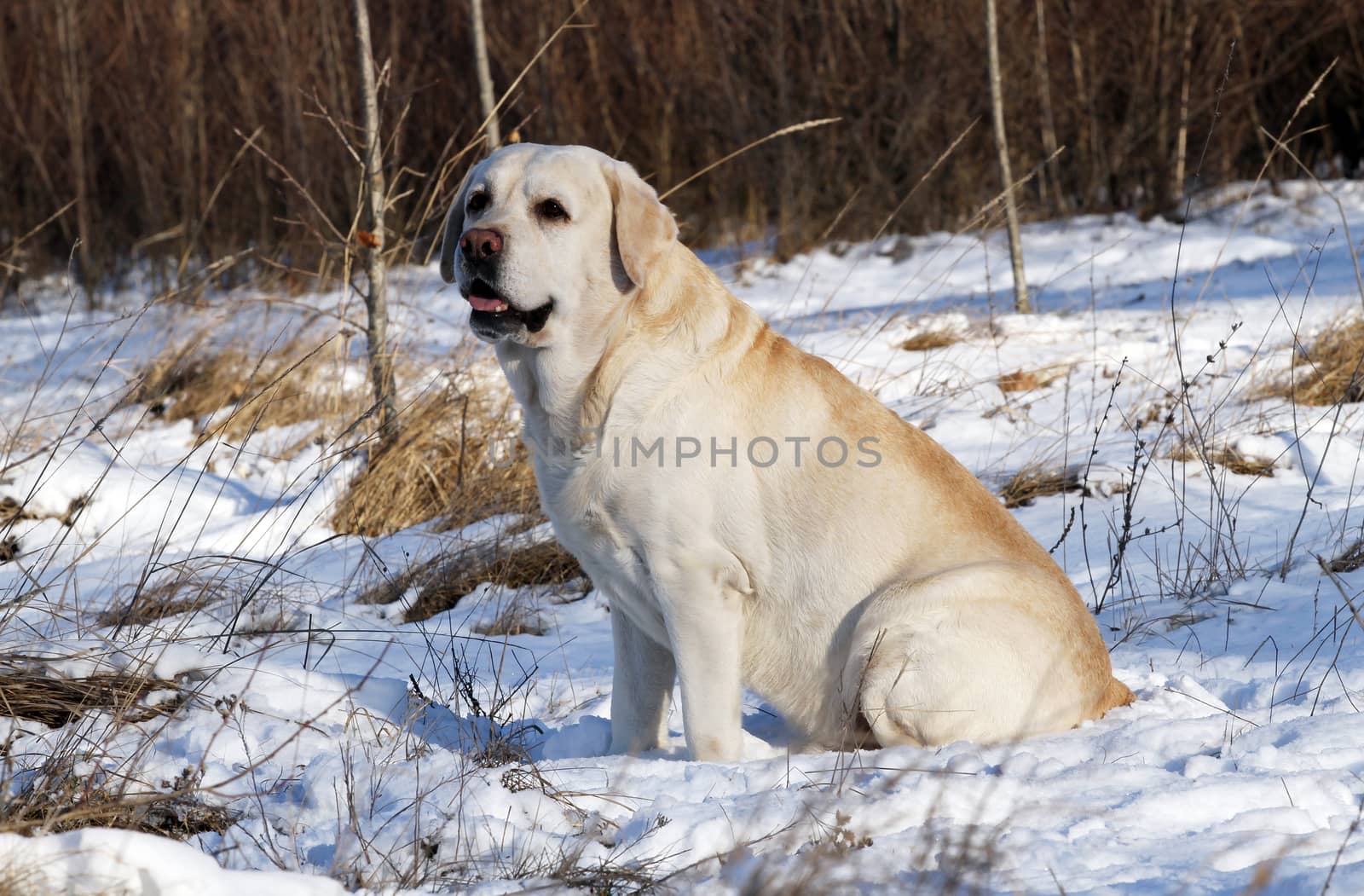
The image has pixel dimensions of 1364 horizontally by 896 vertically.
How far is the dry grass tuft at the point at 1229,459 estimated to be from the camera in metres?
4.65

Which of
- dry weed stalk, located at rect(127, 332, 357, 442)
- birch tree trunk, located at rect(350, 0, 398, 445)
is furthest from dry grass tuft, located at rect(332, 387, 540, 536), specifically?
dry weed stalk, located at rect(127, 332, 357, 442)

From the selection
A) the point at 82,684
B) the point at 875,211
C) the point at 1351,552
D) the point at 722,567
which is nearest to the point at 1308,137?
the point at 875,211

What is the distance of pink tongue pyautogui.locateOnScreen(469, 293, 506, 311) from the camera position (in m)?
2.71

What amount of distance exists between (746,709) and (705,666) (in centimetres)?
68

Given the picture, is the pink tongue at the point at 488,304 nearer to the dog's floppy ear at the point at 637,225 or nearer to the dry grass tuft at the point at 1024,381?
the dog's floppy ear at the point at 637,225

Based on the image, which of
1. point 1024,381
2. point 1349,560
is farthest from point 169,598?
point 1024,381

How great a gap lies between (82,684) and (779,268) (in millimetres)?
8054

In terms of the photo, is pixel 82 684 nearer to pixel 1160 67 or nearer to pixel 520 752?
pixel 520 752

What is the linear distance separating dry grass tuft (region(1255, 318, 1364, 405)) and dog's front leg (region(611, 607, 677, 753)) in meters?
3.62

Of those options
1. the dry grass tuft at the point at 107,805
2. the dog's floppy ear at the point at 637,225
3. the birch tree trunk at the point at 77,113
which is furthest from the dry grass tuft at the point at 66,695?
the birch tree trunk at the point at 77,113

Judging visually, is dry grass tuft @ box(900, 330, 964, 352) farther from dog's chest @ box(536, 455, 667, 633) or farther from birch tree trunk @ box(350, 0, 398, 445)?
dog's chest @ box(536, 455, 667, 633)

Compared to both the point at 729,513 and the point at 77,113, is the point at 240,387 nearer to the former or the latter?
the point at 729,513

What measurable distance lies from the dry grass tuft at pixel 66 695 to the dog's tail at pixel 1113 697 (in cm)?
208

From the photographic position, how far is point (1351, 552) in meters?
3.66
